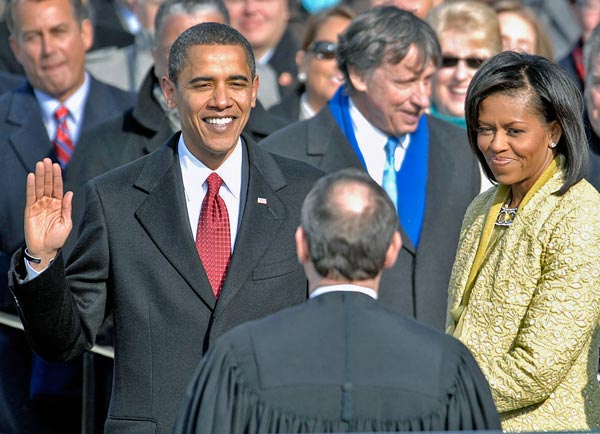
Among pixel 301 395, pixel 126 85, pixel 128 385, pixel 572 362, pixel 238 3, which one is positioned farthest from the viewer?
pixel 238 3

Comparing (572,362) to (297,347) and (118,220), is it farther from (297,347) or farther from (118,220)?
(118,220)

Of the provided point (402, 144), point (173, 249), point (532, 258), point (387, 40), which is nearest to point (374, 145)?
point (402, 144)

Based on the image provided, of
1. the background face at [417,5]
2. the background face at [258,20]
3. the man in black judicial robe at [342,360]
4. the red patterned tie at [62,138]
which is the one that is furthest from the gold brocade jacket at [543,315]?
the background face at [258,20]

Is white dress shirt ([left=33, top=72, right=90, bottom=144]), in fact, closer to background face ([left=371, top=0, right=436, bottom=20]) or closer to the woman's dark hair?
background face ([left=371, top=0, right=436, bottom=20])

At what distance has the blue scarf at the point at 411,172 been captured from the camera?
6191 mm

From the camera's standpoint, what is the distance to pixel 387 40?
20.8 ft

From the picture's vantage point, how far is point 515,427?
4.48 m

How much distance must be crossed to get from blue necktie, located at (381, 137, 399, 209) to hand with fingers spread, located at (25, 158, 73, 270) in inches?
76.1

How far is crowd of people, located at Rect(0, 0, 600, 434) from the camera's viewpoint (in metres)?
3.71

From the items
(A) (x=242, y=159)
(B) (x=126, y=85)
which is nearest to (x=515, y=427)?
(A) (x=242, y=159)

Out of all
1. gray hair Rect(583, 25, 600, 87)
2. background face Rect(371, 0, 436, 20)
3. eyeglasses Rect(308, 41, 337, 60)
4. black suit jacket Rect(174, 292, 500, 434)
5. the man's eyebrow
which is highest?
background face Rect(371, 0, 436, 20)

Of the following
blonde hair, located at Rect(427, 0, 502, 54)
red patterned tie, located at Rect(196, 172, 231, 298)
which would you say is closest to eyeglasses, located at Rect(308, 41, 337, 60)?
blonde hair, located at Rect(427, 0, 502, 54)

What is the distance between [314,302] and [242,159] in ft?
4.51

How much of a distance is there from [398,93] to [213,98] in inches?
61.5
